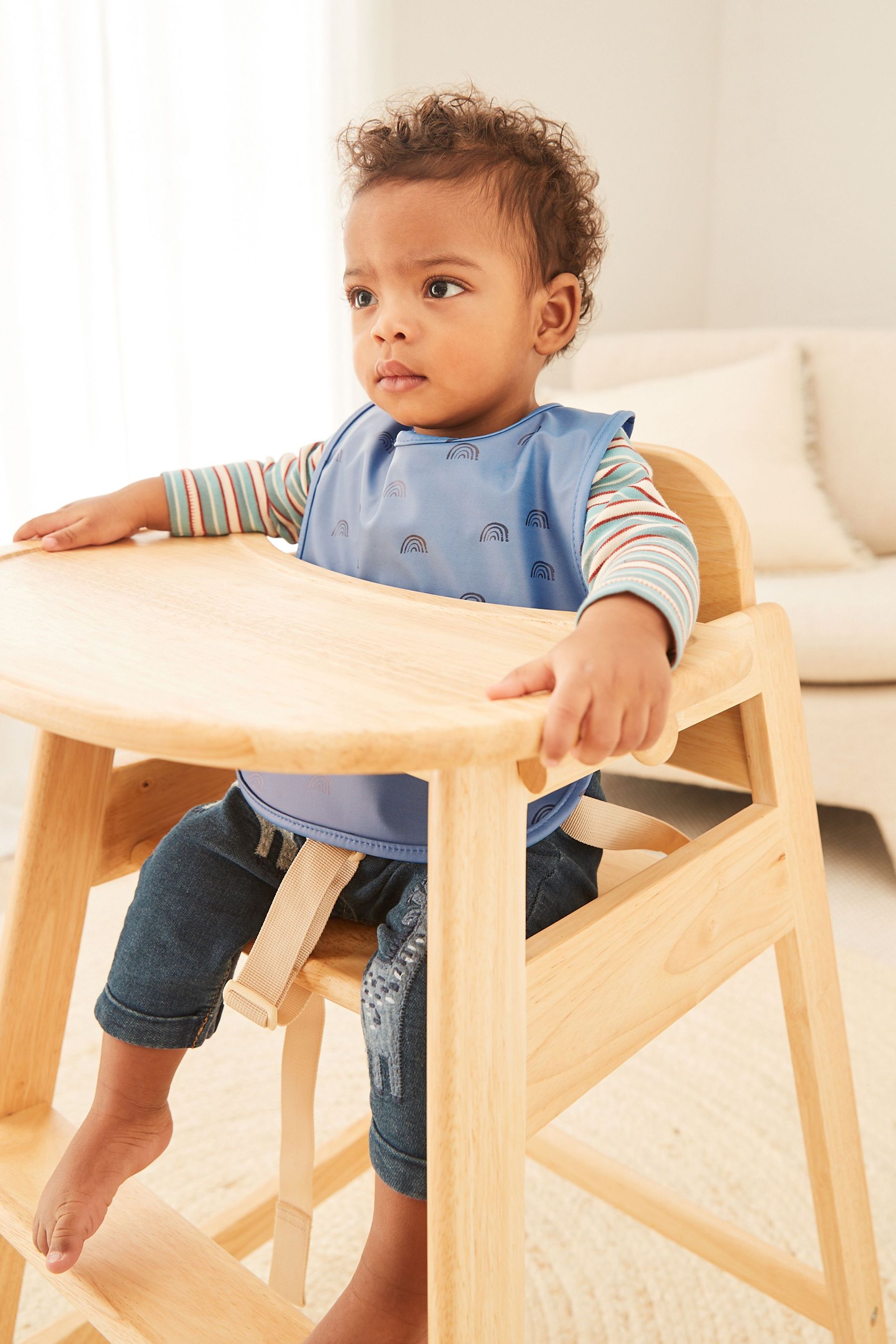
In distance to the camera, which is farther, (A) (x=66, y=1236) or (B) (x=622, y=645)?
(A) (x=66, y=1236)

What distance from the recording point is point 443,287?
65cm

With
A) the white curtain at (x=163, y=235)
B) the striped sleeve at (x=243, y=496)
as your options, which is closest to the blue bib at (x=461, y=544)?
the striped sleeve at (x=243, y=496)

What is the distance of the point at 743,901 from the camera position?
598 mm

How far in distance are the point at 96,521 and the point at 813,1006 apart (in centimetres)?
56

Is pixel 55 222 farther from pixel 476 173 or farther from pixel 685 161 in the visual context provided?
pixel 685 161

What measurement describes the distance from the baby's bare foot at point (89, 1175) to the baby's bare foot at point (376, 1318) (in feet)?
0.51

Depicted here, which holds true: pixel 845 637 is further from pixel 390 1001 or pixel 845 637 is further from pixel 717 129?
pixel 717 129

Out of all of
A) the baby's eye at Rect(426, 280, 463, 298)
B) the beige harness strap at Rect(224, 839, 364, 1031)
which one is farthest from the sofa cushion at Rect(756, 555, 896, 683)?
the beige harness strap at Rect(224, 839, 364, 1031)

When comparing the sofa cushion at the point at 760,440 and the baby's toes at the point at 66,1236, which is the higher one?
the sofa cushion at the point at 760,440

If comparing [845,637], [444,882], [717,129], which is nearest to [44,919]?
[444,882]

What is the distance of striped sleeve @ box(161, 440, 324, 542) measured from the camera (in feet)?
2.40

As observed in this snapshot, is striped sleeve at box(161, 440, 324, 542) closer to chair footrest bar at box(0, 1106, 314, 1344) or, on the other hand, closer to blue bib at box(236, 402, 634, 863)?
blue bib at box(236, 402, 634, 863)

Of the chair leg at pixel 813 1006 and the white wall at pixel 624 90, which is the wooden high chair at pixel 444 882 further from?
the white wall at pixel 624 90

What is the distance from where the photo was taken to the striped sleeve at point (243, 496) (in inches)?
28.8
